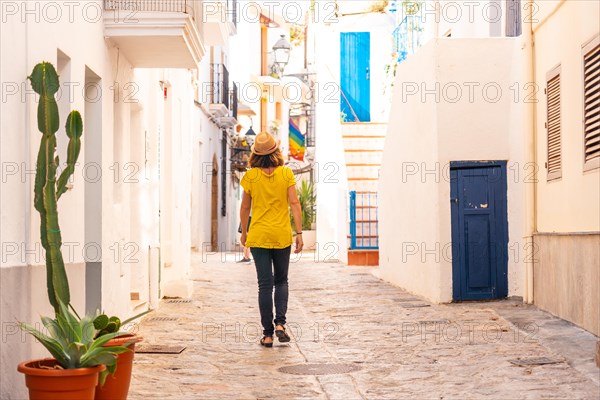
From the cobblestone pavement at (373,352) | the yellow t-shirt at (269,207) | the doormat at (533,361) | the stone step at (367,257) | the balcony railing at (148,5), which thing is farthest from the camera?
the stone step at (367,257)

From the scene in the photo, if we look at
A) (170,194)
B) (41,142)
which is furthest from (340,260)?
(41,142)

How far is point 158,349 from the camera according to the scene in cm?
827

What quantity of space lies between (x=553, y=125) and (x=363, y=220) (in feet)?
35.0

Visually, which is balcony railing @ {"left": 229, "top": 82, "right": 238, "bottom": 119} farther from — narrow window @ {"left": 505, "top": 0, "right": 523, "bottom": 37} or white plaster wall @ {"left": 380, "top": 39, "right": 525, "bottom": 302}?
white plaster wall @ {"left": 380, "top": 39, "right": 525, "bottom": 302}

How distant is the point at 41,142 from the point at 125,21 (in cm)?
344

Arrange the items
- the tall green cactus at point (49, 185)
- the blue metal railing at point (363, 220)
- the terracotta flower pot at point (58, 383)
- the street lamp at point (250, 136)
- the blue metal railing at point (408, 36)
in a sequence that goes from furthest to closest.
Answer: the street lamp at point (250, 136)
the blue metal railing at point (363, 220)
the blue metal railing at point (408, 36)
the tall green cactus at point (49, 185)
the terracotta flower pot at point (58, 383)

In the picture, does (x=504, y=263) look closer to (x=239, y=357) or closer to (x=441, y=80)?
(x=441, y=80)

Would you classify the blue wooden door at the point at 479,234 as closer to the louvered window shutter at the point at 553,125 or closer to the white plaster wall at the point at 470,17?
the louvered window shutter at the point at 553,125

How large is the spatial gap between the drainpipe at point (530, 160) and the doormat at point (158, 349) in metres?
4.93

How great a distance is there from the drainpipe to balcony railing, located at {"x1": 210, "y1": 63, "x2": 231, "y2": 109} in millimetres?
19523

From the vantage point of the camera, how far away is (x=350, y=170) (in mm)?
21281

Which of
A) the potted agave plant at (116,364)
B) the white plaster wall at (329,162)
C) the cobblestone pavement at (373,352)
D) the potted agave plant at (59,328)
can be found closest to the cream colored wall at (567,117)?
the cobblestone pavement at (373,352)

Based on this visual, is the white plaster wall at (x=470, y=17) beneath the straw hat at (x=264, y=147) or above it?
above

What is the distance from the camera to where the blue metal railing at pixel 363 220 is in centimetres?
2108
